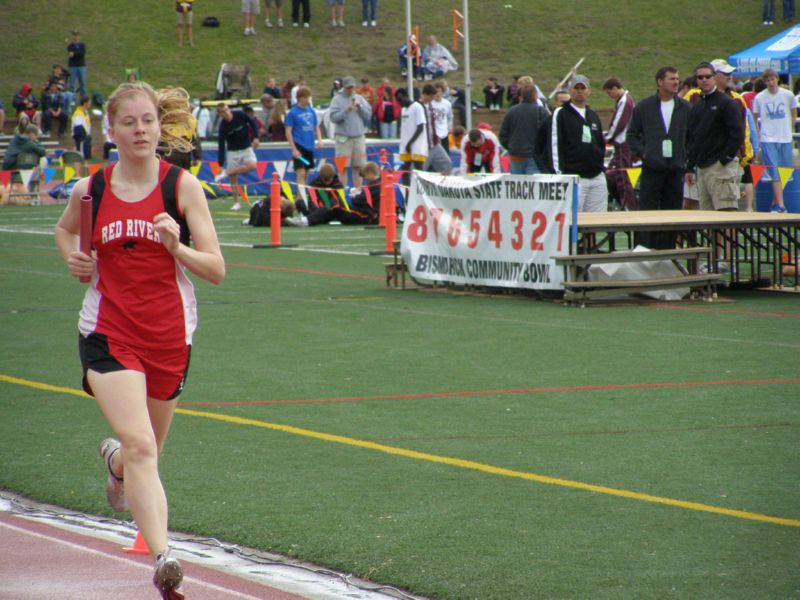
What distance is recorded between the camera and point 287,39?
5212cm

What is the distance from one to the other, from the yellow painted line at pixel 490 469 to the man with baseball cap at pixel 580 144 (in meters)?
8.07

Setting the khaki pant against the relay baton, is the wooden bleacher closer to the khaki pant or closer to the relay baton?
the khaki pant

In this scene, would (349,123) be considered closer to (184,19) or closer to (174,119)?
(174,119)

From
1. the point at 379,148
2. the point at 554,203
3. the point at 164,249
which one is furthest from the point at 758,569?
the point at 379,148

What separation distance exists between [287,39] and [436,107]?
27.1 meters

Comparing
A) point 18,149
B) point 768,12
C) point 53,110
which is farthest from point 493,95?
point 768,12

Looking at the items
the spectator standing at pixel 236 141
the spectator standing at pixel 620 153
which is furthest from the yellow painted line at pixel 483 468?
the spectator standing at pixel 236 141

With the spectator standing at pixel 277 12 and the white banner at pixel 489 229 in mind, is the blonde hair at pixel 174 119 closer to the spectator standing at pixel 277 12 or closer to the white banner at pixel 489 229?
the white banner at pixel 489 229

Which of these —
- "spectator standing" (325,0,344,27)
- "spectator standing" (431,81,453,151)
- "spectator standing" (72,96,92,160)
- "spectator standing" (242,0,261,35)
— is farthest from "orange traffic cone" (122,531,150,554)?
"spectator standing" (325,0,344,27)

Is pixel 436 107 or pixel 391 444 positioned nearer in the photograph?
pixel 391 444

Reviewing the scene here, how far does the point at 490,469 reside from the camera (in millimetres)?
7121

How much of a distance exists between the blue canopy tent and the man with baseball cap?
46.1ft

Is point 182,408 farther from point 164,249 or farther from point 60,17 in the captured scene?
point 60,17

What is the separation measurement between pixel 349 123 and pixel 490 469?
791 inches
